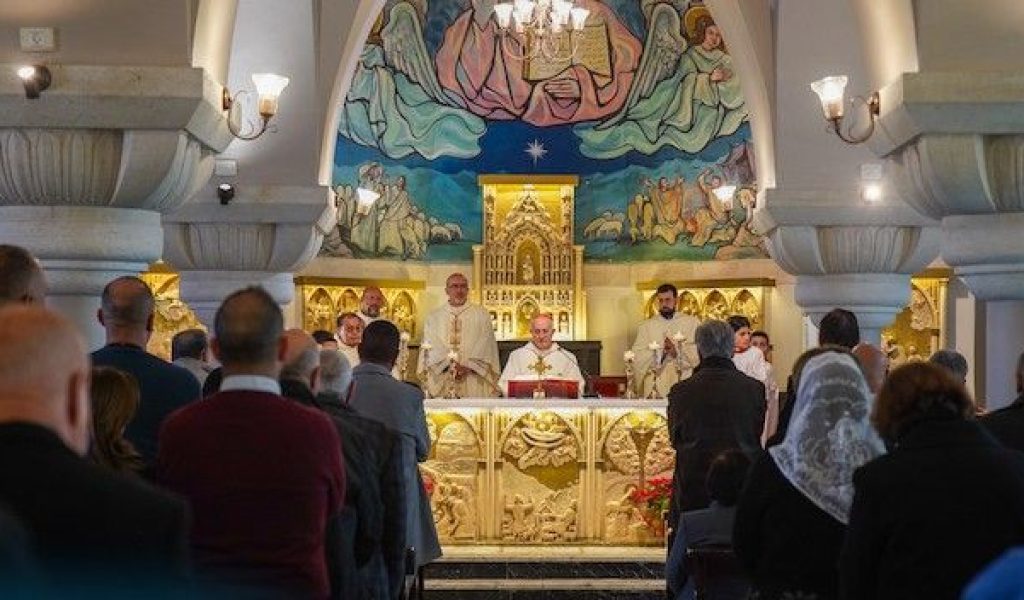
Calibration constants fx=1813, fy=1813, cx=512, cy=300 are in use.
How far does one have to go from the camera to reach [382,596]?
6.04 meters

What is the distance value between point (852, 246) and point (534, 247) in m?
7.40

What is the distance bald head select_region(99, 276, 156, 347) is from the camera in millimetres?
5746

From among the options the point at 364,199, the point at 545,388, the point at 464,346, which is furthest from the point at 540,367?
the point at 364,199

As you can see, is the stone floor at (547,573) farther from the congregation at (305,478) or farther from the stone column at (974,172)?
the congregation at (305,478)

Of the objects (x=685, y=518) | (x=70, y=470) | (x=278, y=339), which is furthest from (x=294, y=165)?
(x=70, y=470)

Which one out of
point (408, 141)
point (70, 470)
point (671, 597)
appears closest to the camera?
point (70, 470)

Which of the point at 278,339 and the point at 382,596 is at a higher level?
the point at 278,339

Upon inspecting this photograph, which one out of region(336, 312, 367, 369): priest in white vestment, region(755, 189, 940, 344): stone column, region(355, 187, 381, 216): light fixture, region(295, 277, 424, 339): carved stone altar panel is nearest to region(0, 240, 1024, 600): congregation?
region(755, 189, 940, 344): stone column

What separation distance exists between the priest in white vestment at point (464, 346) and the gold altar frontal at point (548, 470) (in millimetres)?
1702

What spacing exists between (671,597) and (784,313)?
43.3 ft

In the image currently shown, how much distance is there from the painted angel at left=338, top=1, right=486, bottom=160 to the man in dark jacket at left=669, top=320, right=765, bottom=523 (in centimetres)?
1279

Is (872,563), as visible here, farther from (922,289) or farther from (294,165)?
(922,289)

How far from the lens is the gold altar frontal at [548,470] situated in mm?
13398

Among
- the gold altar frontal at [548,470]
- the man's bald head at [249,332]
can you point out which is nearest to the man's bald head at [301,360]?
the man's bald head at [249,332]
